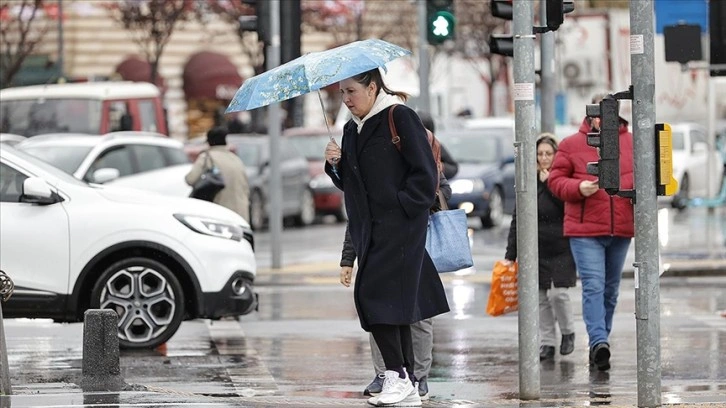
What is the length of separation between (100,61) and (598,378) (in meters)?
37.0

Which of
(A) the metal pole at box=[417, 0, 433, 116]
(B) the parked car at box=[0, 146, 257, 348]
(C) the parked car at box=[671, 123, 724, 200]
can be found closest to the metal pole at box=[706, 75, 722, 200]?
(C) the parked car at box=[671, 123, 724, 200]

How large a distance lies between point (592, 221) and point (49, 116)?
594 inches

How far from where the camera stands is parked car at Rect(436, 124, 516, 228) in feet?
90.7

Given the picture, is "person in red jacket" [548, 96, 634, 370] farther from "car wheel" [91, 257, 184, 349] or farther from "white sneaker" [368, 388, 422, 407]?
"car wheel" [91, 257, 184, 349]

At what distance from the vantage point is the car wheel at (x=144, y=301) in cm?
1284

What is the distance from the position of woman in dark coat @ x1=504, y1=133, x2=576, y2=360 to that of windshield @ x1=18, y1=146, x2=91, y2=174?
8693mm

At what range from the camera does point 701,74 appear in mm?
36625

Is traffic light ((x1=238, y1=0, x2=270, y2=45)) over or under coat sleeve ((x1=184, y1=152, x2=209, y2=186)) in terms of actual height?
over

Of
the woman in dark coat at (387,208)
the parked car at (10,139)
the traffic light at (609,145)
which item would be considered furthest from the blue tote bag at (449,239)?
the parked car at (10,139)

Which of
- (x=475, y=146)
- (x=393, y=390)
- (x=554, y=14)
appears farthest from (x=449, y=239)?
(x=475, y=146)

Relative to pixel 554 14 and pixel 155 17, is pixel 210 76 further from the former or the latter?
pixel 554 14

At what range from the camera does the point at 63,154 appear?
66.8ft

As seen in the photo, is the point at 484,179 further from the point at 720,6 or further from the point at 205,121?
the point at 205,121

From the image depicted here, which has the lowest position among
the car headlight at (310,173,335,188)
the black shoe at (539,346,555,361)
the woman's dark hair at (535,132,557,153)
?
the black shoe at (539,346,555,361)
